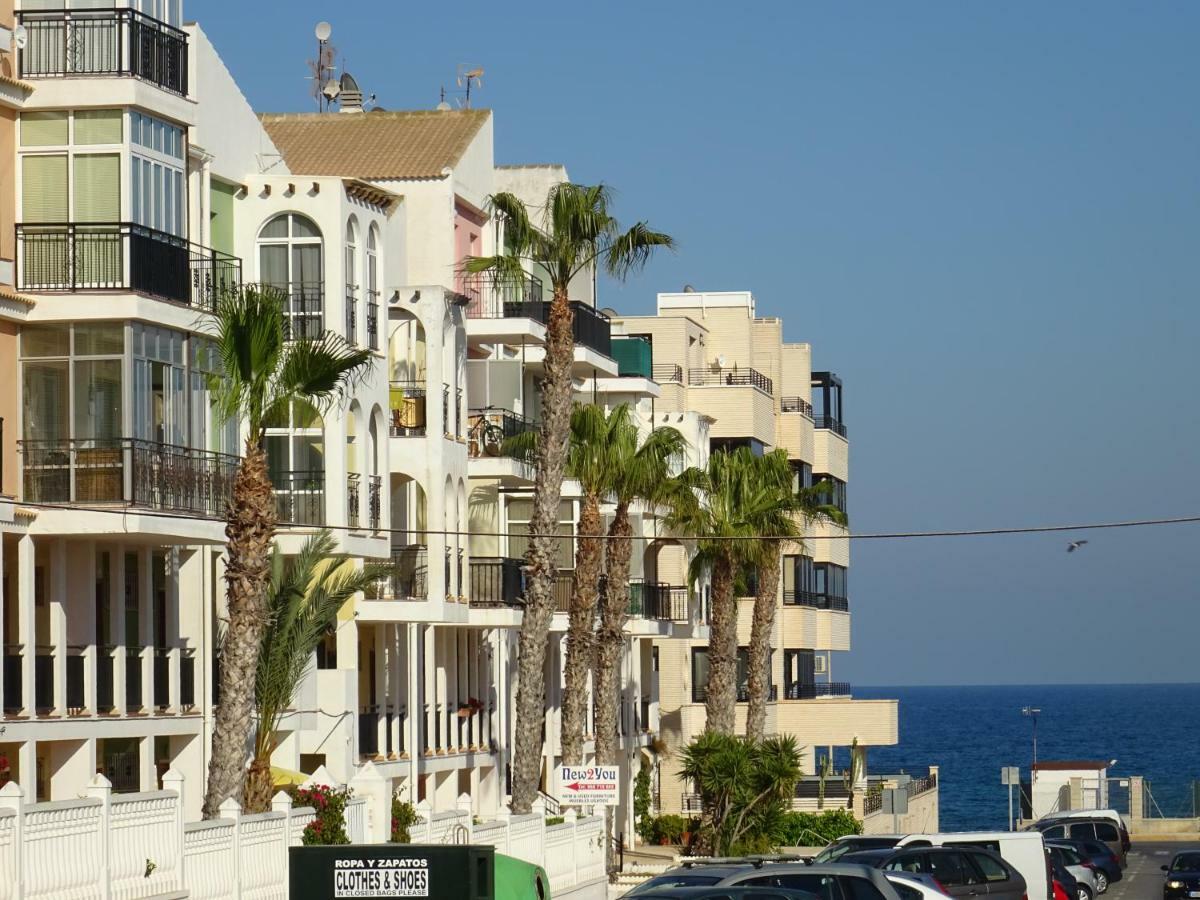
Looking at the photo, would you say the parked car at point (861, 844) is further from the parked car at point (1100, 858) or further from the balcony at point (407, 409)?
the parked car at point (1100, 858)

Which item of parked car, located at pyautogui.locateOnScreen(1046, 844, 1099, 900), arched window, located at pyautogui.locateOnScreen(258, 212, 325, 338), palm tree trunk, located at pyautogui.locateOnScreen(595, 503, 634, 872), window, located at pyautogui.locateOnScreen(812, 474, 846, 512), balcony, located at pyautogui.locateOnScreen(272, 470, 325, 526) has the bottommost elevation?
parked car, located at pyautogui.locateOnScreen(1046, 844, 1099, 900)

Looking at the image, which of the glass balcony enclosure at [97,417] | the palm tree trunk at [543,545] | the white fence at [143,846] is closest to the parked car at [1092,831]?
the palm tree trunk at [543,545]

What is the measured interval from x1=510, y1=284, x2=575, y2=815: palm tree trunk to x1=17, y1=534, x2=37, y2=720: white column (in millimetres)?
12285

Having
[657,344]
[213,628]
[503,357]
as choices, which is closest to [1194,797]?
[657,344]

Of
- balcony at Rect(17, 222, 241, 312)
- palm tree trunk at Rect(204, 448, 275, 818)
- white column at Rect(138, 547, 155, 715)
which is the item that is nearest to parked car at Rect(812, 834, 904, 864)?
palm tree trunk at Rect(204, 448, 275, 818)

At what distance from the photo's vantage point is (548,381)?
43.4 meters

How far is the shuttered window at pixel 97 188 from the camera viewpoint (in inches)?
1342

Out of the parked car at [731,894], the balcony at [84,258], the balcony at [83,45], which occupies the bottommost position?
the parked car at [731,894]

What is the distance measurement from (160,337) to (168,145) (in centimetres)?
304

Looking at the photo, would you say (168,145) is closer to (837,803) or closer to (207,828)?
(207,828)

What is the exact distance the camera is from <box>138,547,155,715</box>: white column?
1411 inches

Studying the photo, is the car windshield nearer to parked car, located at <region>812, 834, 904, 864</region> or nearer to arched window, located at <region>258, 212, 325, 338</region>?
parked car, located at <region>812, 834, 904, 864</region>

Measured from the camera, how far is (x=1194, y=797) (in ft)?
284

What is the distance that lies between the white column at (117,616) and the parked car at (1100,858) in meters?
23.6
